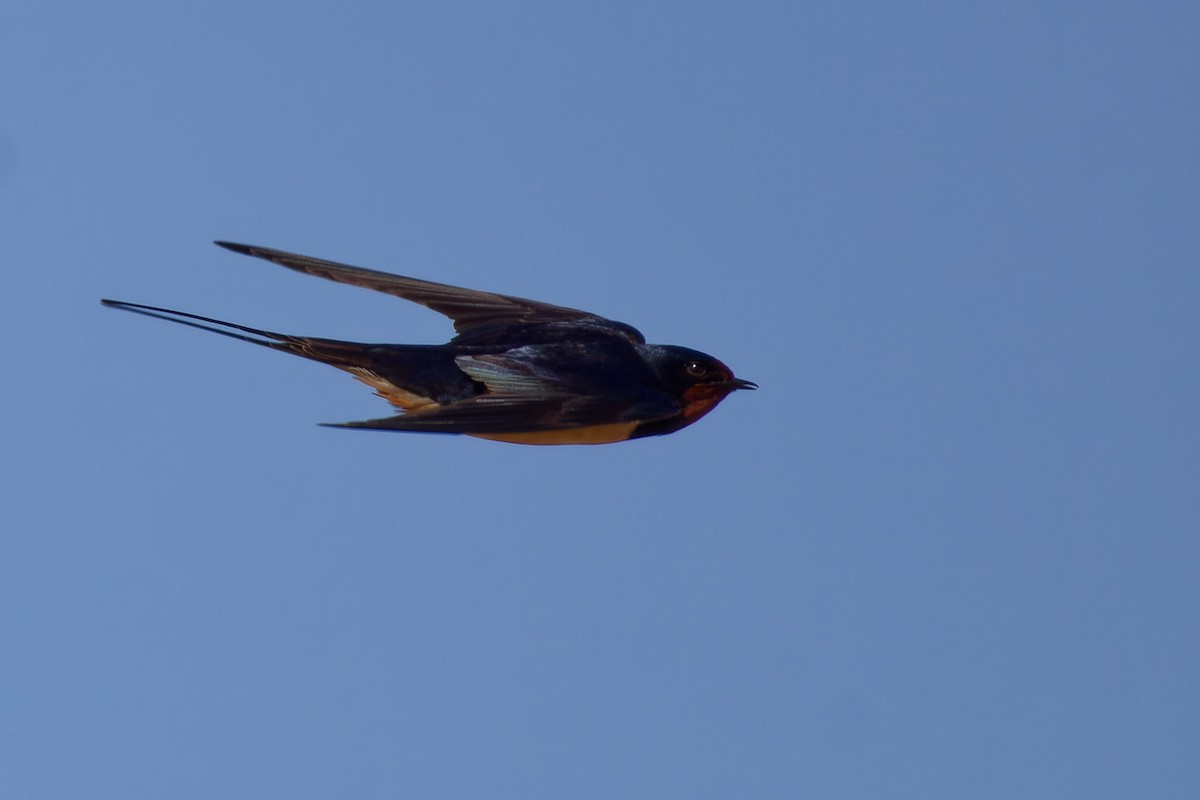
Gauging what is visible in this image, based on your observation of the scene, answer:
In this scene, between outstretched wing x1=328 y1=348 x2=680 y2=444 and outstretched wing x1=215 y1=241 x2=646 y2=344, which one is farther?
outstretched wing x1=215 y1=241 x2=646 y2=344

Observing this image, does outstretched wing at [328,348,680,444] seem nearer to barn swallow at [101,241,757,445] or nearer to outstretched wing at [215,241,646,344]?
barn swallow at [101,241,757,445]

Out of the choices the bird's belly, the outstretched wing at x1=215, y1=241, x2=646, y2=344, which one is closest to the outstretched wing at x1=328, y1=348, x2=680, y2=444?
the bird's belly

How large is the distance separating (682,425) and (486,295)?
3.96ft

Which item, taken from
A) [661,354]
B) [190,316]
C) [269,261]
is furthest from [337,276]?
[661,354]

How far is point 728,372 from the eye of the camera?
21.2 ft

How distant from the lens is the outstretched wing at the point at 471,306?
6676 mm

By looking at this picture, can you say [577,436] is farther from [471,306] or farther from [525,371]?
[471,306]

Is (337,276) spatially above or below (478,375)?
above

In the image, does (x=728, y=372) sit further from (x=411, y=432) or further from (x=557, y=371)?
(x=411, y=432)

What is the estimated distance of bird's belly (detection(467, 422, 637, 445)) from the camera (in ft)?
19.5

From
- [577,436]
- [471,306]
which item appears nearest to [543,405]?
[577,436]

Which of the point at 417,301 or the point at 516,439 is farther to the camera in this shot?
the point at 417,301

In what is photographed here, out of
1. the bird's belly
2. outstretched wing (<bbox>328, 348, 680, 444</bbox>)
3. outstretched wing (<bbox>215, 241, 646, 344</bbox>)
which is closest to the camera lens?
outstretched wing (<bbox>328, 348, 680, 444</bbox>)

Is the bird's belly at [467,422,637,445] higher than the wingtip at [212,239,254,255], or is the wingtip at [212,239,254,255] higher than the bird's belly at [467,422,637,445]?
the wingtip at [212,239,254,255]
